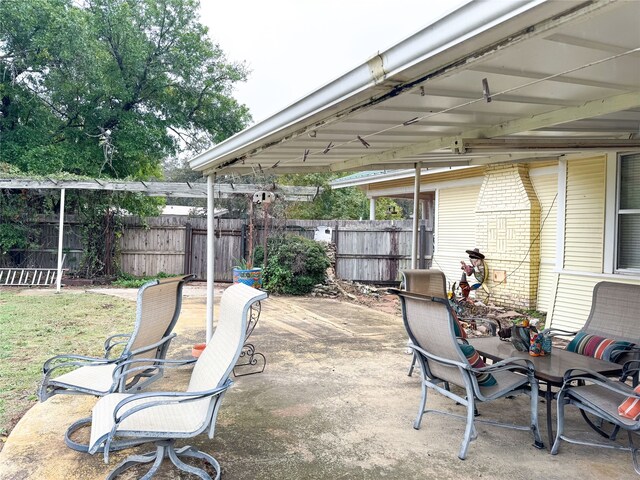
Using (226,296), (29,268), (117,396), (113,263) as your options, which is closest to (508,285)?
(226,296)

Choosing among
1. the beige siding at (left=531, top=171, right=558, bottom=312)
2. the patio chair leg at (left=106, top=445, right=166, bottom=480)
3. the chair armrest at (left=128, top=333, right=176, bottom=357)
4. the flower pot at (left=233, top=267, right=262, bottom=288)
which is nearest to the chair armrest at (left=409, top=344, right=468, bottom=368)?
the patio chair leg at (left=106, top=445, right=166, bottom=480)

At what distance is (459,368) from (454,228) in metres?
7.31

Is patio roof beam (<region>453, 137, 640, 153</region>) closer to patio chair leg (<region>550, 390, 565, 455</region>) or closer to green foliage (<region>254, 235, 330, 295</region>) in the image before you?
patio chair leg (<region>550, 390, 565, 455</region>)

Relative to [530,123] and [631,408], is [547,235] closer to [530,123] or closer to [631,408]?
[530,123]

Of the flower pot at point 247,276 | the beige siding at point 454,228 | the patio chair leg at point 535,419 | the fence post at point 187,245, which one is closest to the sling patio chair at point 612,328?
Answer: the patio chair leg at point 535,419

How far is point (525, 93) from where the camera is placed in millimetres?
3023

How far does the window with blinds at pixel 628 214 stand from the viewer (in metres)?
5.48

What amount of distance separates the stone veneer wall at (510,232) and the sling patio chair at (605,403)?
490 centimetres

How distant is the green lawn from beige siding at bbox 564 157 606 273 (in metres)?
6.39

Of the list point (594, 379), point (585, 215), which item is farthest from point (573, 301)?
point (594, 379)

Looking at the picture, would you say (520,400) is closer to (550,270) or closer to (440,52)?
(440,52)

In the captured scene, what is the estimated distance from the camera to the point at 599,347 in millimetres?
3816

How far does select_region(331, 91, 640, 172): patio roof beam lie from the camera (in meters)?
3.05

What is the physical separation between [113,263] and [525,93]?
11.4 metres
